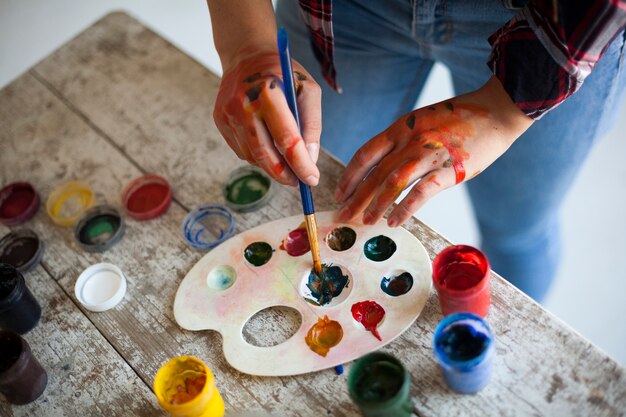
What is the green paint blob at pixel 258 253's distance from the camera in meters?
1.17

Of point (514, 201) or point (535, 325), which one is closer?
point (535, 325)

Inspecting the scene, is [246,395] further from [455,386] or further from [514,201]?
[514,201]

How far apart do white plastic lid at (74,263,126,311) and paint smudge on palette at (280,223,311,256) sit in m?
0.31

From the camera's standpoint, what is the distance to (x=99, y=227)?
1312 mm

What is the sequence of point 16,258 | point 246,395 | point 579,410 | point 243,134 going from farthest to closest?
point 16,258
point 243,134
point 246,395
point 579,410

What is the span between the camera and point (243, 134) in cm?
112

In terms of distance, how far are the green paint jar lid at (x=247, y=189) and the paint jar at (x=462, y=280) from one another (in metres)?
0.39

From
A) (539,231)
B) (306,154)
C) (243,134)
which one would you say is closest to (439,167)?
(306,154)

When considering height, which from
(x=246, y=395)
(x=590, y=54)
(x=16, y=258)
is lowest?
(x=16, y=258)

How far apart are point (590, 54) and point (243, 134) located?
566mm

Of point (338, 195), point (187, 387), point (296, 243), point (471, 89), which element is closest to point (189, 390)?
point (187, 387)

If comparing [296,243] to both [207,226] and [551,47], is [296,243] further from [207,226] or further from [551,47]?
[551,47]

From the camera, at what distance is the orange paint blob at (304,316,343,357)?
3.37 feet

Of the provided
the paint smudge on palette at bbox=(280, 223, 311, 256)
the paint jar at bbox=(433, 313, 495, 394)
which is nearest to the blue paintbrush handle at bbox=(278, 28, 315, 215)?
the paint smudge on palette at bbox=(280, 223, 311, 256)
